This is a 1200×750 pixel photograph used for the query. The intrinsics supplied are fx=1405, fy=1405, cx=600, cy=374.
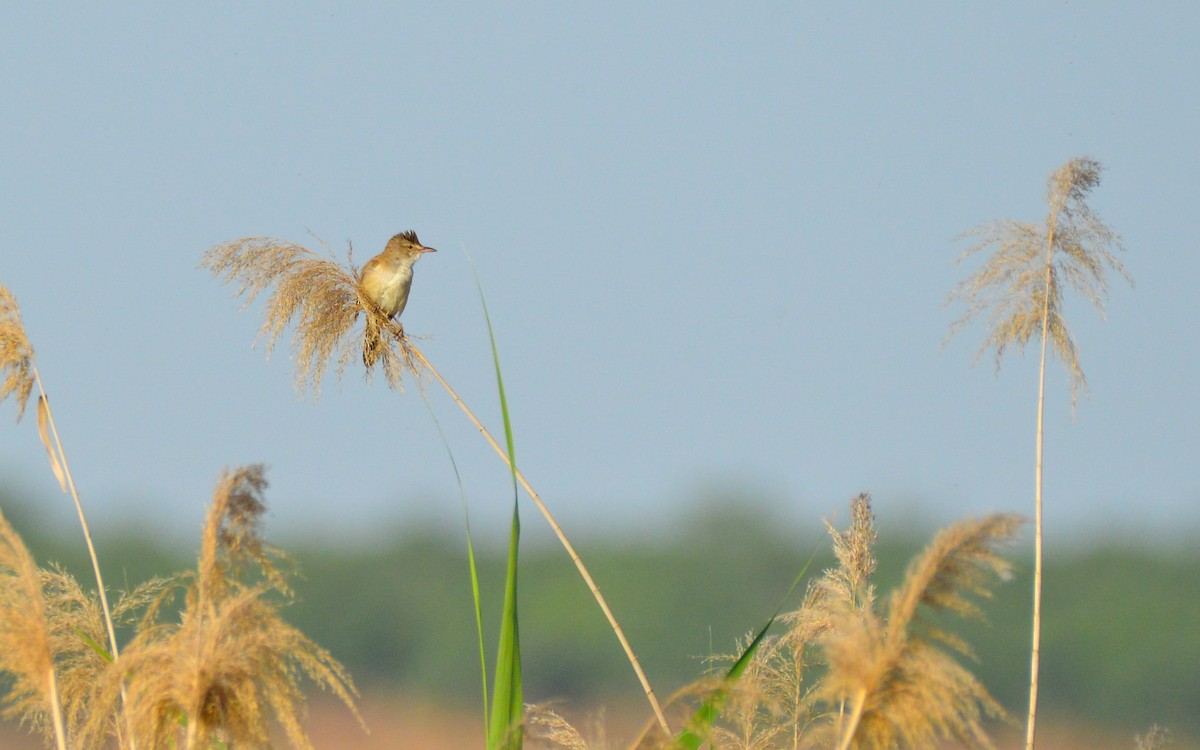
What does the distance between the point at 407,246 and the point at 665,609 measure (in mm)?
31435

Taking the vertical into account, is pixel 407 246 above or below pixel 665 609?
above

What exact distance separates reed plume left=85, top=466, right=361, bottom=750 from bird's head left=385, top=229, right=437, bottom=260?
14.3 ft

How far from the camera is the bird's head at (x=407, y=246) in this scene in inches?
277

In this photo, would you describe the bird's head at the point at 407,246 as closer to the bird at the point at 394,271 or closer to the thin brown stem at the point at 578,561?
the bird at the point at 394,271

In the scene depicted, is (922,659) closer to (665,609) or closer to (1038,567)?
(1038,567)

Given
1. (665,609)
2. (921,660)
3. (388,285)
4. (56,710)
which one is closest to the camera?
(921,660)

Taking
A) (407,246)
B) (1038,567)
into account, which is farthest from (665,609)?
(1038,567)

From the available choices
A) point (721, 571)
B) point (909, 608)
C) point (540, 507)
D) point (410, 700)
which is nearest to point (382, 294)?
point (540, 507)

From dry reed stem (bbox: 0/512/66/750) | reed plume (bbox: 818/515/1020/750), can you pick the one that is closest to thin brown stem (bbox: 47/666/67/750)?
dry reed stem (bbox: 0/512/66/750)

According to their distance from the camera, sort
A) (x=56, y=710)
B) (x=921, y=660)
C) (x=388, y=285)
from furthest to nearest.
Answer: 1. (x=388, y=285)
2. (x=56, y=710)
3. (x=921, y=660)

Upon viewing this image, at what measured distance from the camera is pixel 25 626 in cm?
286

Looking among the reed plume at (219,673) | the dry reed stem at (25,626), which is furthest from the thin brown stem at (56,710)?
the reed plume at (219,673)

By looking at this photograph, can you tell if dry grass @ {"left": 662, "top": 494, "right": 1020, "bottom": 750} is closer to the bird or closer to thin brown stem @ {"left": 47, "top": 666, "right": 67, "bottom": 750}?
thin brown stem @ {"left": 47, "top": 666, "right": 67, "bottom": 750}

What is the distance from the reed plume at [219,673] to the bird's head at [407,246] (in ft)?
14.3
